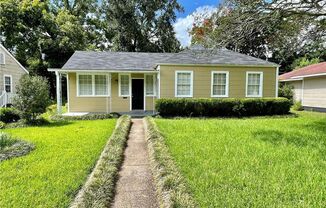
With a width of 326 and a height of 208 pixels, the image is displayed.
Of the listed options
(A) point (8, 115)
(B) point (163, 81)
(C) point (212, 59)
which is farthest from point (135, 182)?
(C) point (212, 59)

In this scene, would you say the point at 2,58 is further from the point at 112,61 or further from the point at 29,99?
the point at 29,99

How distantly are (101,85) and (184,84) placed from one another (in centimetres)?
487

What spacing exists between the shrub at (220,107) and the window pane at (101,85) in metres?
3.75

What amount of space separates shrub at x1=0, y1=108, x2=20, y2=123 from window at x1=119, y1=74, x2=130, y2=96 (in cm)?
557

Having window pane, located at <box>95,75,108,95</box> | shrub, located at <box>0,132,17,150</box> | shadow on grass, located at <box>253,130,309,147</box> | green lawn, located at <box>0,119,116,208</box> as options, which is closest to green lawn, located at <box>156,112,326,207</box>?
shadow on grass, located at <box>253,130,309,147</box>

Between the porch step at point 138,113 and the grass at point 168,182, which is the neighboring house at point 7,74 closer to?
the porch step at point 138,113

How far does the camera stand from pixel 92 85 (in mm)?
14461

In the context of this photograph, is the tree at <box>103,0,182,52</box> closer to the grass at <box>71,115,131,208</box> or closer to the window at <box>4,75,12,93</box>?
the window at <box>4,75,12,93</box>

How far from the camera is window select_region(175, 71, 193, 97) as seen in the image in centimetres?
1406

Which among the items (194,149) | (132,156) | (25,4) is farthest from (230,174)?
(25,4)

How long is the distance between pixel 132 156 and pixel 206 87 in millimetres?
9145

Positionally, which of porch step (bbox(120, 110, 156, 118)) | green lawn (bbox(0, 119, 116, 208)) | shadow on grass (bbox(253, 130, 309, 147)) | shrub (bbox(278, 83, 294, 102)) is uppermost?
shrub (bbox(278, 83, 294, 102))

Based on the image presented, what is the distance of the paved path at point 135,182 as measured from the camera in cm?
369

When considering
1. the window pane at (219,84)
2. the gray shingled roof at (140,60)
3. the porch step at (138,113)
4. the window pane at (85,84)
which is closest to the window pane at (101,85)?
the window pane at (85,84)
